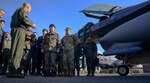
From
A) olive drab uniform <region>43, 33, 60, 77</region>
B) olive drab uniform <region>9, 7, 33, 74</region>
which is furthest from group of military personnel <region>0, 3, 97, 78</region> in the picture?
olive drab uniform <region>9, 7, 33, 74</region>

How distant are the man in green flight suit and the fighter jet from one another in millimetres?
2949

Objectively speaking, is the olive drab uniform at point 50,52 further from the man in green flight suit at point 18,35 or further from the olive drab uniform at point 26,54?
the man in green flight suit at point 18,35

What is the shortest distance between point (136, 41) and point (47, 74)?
2689 mm

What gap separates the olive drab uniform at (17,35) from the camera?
16.8 feet

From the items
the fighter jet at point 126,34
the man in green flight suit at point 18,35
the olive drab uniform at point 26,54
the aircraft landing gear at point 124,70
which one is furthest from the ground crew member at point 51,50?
the aircraft landing gear at point 124,70

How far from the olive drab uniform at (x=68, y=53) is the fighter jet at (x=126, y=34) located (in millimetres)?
937

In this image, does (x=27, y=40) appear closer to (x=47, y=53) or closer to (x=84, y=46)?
(x=47, y=53)

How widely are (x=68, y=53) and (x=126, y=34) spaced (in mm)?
1926

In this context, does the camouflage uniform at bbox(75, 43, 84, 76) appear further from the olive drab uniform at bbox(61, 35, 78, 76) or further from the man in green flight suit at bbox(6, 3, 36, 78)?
the man in green flight suit at bbox(6, 3, 36, 78)

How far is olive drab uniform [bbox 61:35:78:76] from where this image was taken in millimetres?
7797

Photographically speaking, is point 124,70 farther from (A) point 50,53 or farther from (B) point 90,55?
(A) point 50,53

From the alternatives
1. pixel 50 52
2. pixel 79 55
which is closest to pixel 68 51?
pixel 79 55

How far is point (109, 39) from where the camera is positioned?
7.46m

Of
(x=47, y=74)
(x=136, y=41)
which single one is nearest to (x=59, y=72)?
(x=47, y=74)
